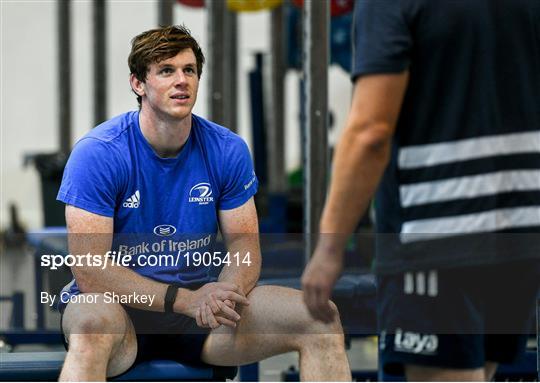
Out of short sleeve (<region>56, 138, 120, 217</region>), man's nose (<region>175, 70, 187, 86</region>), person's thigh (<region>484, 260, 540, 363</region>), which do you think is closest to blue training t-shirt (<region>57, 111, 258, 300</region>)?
short sleeve (<region>56, 138, 120, 217</region>)

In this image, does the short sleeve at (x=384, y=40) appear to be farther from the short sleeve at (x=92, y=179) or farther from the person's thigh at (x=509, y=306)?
the short sleeve at (x=92, y=179)

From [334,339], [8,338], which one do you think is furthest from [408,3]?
[8,338]

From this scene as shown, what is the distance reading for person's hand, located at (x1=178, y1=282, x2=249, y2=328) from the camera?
291 centimetres

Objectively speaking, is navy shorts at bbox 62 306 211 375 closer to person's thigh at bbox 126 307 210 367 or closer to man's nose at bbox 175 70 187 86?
person's thigh at bbox 126 307 210 367

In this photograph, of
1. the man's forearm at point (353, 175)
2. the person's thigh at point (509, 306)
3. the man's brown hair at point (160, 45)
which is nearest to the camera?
the man's forearm at point (353, 175)

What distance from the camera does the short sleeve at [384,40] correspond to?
2.03m

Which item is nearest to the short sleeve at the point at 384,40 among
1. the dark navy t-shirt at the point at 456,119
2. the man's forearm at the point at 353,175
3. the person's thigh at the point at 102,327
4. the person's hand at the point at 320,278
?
the dark navy t-shirt at the point at 456,119

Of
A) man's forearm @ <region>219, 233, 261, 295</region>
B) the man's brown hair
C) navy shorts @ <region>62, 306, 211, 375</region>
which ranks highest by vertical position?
the man's brown hair

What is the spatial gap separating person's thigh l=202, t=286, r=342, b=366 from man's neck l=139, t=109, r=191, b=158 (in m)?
0.38

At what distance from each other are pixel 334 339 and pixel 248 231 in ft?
1.16

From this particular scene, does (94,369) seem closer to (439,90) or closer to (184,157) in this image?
(184,157)

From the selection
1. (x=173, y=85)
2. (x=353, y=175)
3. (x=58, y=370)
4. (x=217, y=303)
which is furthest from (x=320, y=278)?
(x=58, y=370)

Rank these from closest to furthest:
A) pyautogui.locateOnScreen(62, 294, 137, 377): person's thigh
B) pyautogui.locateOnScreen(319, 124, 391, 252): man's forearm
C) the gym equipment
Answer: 1. pyautogui.locateOnScreen(319, 124, 391, 252): man's forearm
2. pyautogui.locateOnScreen(62, 294, 137, 377): person's thigh
3. the gym equipment

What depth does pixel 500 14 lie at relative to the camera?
6.97ft
